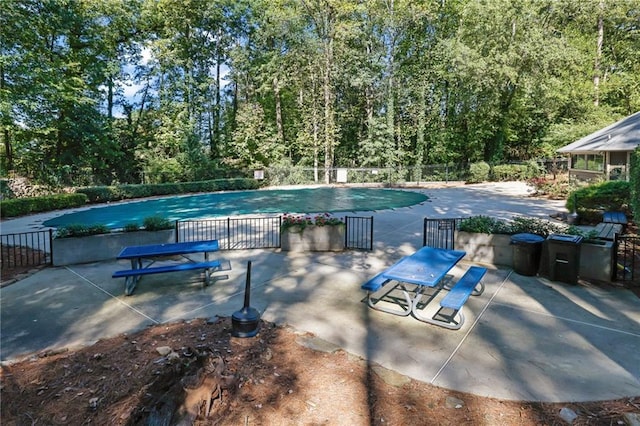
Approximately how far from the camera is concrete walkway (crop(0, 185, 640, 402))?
343 cm

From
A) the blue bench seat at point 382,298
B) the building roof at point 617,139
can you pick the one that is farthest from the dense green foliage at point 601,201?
the blue bench seat at point 382,298

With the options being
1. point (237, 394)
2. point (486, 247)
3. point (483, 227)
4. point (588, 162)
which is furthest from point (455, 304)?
point (588, 162)

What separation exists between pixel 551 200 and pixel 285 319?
1775cm

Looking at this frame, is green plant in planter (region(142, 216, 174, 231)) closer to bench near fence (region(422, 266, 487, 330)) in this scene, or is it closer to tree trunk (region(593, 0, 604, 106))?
bench near fence (region(422, 266, 487, 330))

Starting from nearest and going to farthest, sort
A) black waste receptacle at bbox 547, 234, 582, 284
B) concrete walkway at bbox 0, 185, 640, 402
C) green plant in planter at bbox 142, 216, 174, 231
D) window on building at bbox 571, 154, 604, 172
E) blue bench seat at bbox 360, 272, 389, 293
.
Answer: concrete walkway at bbox 0, 185, 640, 402 → blue bench seat at bbox 360, 272, 389, 293 → black waste receptacle at bbox 547, 234, 582, 284 → green plant in planter at bbox 142, 216, 174, 231 → window on building at bbox 571, 154, 604, 172

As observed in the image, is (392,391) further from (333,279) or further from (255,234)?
(255,234)

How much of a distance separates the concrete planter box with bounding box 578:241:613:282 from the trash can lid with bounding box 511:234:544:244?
2.21 feet

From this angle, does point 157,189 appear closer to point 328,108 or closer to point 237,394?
point 328,108

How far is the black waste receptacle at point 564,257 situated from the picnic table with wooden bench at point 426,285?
1426mm

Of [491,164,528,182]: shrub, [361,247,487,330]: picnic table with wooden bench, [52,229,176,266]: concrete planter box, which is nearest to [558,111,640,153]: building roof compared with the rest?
[491,164,528,182]: shrub

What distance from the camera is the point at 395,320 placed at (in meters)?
4.63

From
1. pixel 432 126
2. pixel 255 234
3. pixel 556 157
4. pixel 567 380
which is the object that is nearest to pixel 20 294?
pixel 255 234

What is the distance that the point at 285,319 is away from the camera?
463cm

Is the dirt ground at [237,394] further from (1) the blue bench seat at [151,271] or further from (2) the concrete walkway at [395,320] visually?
(1) the blue bench seat at [151,271]
